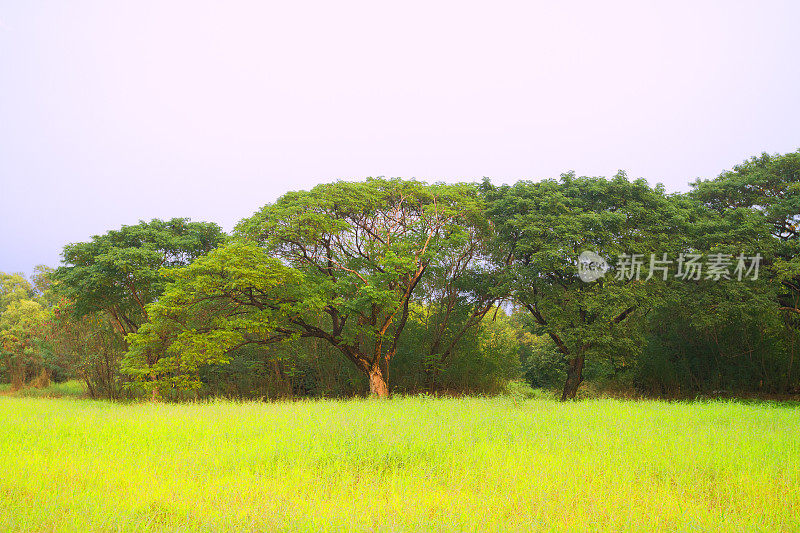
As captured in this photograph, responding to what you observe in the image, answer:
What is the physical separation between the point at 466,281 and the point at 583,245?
6.23m

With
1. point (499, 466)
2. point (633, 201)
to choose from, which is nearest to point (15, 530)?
point (499, 466)

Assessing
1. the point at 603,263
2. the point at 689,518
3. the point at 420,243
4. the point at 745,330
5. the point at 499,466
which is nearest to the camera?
the point at 689,518

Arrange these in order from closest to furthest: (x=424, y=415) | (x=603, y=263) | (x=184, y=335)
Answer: (x=424, y=415) < (x=184, y=335) < (x=603, y=263)

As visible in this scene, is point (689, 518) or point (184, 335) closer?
point (689, 518)

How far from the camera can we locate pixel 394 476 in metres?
5.69

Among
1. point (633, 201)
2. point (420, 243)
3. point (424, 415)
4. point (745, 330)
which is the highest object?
point (633, 201)

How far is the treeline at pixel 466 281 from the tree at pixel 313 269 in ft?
0.26

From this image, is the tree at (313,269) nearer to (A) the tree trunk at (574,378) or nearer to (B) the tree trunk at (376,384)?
(B) the tree trunk at (376,384)

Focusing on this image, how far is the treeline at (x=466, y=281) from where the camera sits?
52.8 feet

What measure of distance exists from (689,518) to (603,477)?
4.14 feet

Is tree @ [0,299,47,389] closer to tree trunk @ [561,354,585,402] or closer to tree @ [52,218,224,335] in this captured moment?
tree @ [52,218,224,335]

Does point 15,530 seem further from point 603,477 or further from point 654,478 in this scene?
point 654,478

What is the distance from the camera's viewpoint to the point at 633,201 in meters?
17.3

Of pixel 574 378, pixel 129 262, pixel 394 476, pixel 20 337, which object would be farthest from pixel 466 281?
pixel 20 337
